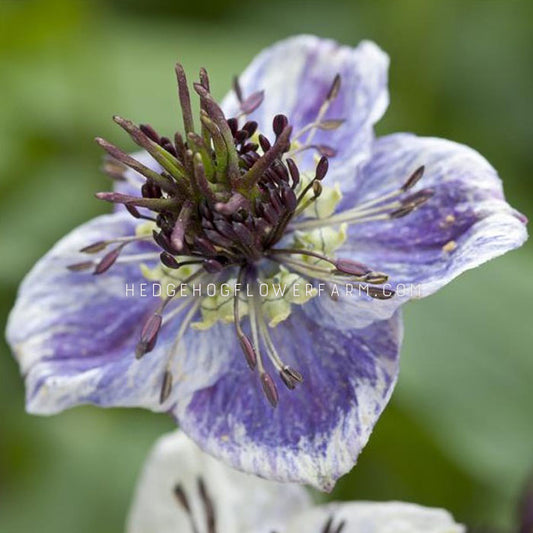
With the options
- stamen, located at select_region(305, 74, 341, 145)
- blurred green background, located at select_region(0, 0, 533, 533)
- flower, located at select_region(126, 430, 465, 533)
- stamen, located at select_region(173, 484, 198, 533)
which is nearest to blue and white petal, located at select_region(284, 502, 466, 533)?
flower, located at select_region(126, 430, 465, 533)

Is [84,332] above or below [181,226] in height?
below

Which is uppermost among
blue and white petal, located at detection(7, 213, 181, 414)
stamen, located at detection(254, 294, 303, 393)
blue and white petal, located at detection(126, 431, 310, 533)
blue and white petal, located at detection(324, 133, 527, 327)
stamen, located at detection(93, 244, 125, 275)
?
blue and white petal, located at detection(324, 133, 527, 327)

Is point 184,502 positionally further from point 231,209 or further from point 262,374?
point 231,209

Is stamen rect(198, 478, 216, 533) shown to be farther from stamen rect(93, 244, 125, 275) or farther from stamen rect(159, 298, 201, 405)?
stamen rect(93, 244, 125, 275)

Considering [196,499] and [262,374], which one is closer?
[262,374]

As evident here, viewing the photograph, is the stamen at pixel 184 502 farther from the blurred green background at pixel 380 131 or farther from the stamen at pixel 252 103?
the stamen at pixel 252 103

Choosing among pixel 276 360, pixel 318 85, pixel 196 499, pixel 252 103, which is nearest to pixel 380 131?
pixel 318 85

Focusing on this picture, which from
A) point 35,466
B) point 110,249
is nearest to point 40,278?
point 110,249
